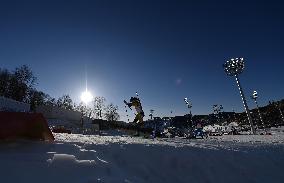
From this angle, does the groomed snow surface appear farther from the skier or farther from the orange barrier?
the skier

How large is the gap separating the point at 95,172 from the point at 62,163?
561 millimetres

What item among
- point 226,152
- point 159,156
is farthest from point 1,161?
point 226,152

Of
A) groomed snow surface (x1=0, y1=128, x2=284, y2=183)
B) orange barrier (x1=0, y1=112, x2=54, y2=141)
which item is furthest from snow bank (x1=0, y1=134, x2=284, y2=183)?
orange barrier (x1=0, y1=112, x2=54, y2=141)

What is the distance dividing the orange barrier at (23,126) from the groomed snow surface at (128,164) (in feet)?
0.60

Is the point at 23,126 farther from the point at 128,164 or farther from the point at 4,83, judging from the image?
the point at 4,83

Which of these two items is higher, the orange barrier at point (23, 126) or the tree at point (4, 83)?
the tree at point (4, 83)

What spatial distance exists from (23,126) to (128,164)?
2.13m

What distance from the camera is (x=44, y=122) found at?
19.2 feet

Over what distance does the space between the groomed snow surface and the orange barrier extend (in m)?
0.18

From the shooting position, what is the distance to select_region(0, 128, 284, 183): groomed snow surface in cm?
410

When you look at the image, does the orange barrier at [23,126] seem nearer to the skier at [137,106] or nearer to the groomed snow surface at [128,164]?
the groomed snow surface at [128,164]

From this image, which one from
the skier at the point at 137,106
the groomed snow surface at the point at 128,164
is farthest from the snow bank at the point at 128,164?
the skier at the point at 137,106

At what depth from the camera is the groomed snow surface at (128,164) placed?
410 cm

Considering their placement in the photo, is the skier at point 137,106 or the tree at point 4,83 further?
the tree at point 4,83
